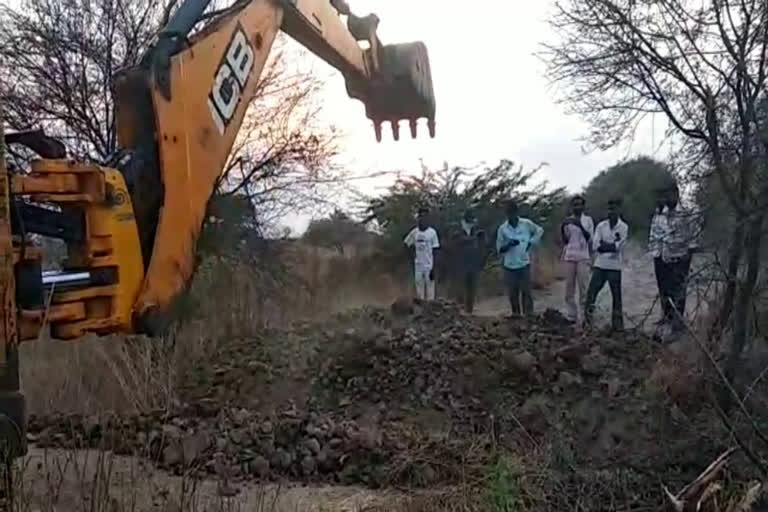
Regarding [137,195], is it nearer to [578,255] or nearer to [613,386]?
[613,386]

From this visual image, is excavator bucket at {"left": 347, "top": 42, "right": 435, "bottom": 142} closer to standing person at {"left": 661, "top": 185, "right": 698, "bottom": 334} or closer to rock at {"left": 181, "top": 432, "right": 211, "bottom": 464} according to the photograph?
standing person at {"left": 661, "top": 185, "right": 698, "bottom": 334}

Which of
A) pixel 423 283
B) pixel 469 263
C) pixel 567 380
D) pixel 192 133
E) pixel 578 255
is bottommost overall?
pixel 567 380

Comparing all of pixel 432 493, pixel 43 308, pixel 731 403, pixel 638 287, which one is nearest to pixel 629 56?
pixel 731 403

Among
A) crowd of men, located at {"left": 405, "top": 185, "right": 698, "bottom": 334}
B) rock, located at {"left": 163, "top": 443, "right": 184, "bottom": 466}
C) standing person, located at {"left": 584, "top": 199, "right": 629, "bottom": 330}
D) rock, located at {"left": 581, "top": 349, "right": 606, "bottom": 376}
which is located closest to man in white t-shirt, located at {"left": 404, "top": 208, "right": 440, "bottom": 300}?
crowd of men, located at {"left": 405, "top": 185, "right": 698, "bottom": 334}

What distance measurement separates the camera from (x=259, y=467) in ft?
20.9

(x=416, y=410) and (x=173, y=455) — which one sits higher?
(x=173, y=455)

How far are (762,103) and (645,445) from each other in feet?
8.67

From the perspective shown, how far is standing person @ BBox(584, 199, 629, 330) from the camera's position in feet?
36.4

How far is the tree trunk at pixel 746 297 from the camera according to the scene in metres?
6.59

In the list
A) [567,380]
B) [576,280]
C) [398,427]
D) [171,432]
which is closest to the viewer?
[171,432]

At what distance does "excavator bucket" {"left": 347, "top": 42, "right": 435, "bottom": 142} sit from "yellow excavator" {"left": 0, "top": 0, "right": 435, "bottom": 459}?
1.34 metres

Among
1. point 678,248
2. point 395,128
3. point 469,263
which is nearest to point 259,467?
point 395,128

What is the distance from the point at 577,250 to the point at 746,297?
208 inches

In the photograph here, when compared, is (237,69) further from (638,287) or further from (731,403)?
(638,287)
